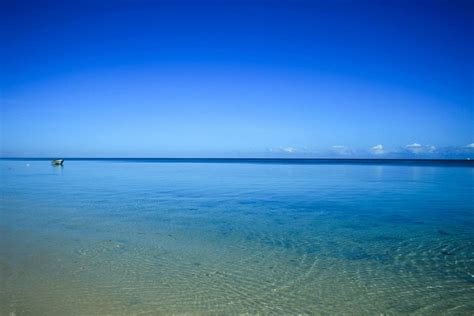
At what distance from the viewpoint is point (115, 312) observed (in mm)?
5078

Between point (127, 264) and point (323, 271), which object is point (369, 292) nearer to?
point (323, 271)

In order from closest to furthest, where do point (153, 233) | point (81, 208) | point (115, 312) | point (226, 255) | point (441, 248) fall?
1. point (115, 312)
2. point (226, 255)
3. point (441, 248)
4. point (153, 233)
5. point (81, 208)

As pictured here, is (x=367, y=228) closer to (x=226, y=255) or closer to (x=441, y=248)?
(x=441, y=248)

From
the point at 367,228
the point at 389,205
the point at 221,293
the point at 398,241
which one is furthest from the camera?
the point at 389,205

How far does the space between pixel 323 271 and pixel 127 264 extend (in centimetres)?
475

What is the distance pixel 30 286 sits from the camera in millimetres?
5930

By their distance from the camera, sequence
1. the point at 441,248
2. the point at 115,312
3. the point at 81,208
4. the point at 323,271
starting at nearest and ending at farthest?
the point at 115,312 → the point at 323,271 → the point at 441,248 → the point at 81,208

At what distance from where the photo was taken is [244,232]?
10250 mm

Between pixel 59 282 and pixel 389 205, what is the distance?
15672 mm

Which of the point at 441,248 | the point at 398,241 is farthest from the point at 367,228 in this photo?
the point at 441,248

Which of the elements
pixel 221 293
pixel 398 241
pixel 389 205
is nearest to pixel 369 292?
pixel 221 293

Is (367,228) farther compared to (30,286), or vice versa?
(367,228)

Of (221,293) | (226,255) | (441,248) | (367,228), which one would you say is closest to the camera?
(221,293)

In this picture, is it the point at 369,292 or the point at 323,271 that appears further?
the point at 323,271
